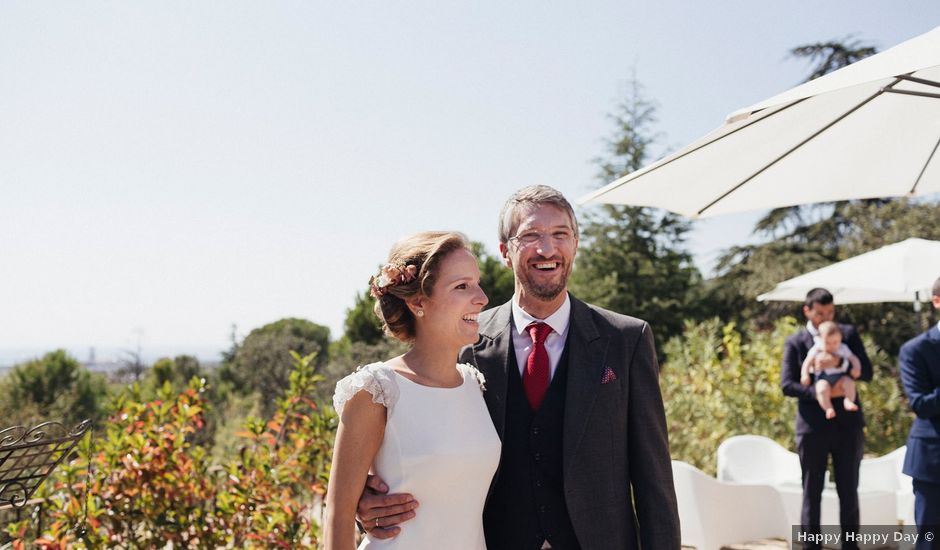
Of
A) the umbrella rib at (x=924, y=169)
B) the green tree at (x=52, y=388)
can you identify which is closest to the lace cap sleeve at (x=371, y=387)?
the umbrella rib at (x=924, y=169)

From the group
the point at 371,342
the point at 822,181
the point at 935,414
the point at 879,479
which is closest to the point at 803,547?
the point at 879,479

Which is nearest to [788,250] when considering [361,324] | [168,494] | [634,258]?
[634,258]

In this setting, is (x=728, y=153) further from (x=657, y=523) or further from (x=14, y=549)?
(x=14, y=549)

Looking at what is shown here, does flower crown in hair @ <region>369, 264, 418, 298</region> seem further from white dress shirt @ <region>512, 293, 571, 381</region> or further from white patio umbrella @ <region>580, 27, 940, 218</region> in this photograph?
white patio umbrella @ <region>580, 27, 940, 218</region>

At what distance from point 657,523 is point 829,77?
1331 millimetres

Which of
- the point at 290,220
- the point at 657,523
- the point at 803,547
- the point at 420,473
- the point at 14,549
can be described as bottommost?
the point at 803,547

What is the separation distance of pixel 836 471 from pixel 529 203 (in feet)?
12.7

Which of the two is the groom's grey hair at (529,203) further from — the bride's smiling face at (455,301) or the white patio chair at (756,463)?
the white patio chair at (756,463)

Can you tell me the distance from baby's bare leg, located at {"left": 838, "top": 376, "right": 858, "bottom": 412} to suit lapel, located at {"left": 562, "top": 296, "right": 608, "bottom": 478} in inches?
133

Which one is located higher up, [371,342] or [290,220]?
[290,220]

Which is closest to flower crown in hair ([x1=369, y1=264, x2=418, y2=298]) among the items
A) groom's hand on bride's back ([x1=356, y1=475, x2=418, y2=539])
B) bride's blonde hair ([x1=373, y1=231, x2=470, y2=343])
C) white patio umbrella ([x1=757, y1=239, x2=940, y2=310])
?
bride's blonde hair ([x1=373, y1=231, x2=470, y2=343])

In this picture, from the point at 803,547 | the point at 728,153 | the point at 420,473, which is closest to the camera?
the point at 420,473

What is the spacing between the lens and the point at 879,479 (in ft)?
19.1

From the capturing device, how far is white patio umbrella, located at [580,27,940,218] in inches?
107
